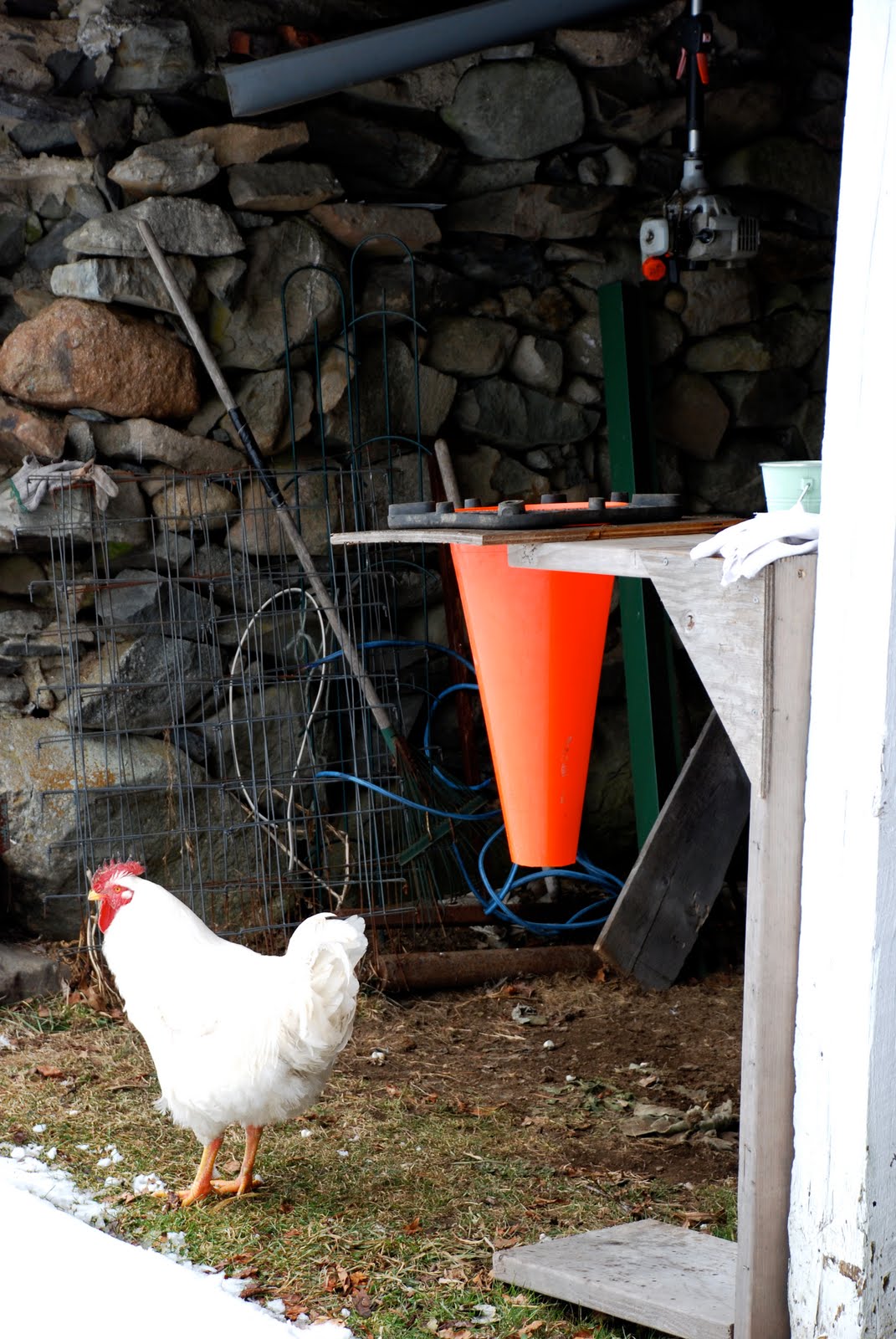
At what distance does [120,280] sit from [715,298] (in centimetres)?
209

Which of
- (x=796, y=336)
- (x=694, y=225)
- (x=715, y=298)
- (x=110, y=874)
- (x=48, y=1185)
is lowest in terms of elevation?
(x=48, y=1185)

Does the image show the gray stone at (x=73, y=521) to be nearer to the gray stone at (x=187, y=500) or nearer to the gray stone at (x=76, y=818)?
the gray stone at (x=187, y=500)

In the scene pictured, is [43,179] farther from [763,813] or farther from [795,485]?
[763,813]

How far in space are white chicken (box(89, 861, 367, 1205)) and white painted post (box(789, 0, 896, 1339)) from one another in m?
1.01

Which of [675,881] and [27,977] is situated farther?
[675,881]

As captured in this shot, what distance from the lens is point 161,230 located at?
4.00m

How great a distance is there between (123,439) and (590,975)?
225 centimetres

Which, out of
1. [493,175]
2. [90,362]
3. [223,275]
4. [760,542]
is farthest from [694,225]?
[760,542]

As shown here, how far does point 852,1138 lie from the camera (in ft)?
6.22

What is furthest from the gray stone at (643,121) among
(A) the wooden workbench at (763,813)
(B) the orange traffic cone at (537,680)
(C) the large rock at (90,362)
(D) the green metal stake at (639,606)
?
(A) the wooden workbench at (763,813)

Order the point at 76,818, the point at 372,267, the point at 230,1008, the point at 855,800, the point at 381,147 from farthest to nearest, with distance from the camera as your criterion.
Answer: the point at 372,267
the point at 381,147
the point at 76,818
the point at 230,1008
the point at 855,800

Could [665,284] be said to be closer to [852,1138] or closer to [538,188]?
[538,188]

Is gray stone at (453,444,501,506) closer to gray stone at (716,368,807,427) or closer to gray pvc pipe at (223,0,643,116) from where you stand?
gray stone at (716,368,807,427)

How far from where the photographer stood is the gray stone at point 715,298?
4.73 m
